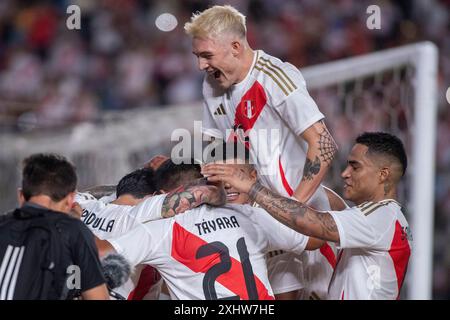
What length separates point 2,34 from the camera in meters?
10.4

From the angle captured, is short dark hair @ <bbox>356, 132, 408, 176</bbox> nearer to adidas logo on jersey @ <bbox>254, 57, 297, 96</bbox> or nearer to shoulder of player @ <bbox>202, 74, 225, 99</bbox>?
adidas logo on jersey @ <bbox>254, 57, 297, 96</bbox>

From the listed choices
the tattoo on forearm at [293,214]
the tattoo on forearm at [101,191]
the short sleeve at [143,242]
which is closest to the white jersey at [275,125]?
the tattoo on forearm at [293,214]

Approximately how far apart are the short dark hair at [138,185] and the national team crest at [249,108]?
52 centimetres

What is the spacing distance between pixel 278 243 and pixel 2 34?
740 cm

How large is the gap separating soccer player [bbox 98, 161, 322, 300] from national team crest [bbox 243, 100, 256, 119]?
0.49 m

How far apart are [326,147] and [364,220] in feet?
1.26

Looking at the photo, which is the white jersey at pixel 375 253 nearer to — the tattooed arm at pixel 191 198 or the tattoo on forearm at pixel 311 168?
the tattoo on forearm at pixel 311 168

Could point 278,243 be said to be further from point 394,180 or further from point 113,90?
point 113,90

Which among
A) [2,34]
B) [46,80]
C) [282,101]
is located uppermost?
[2,34]

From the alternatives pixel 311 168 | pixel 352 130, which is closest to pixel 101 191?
pixel 311 168

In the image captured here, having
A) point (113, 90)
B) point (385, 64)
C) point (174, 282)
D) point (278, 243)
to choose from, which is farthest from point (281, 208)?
point (113, 90)

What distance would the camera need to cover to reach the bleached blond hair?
396cm

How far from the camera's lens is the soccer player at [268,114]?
3902mm

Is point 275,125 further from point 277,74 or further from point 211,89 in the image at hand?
point 211,89
